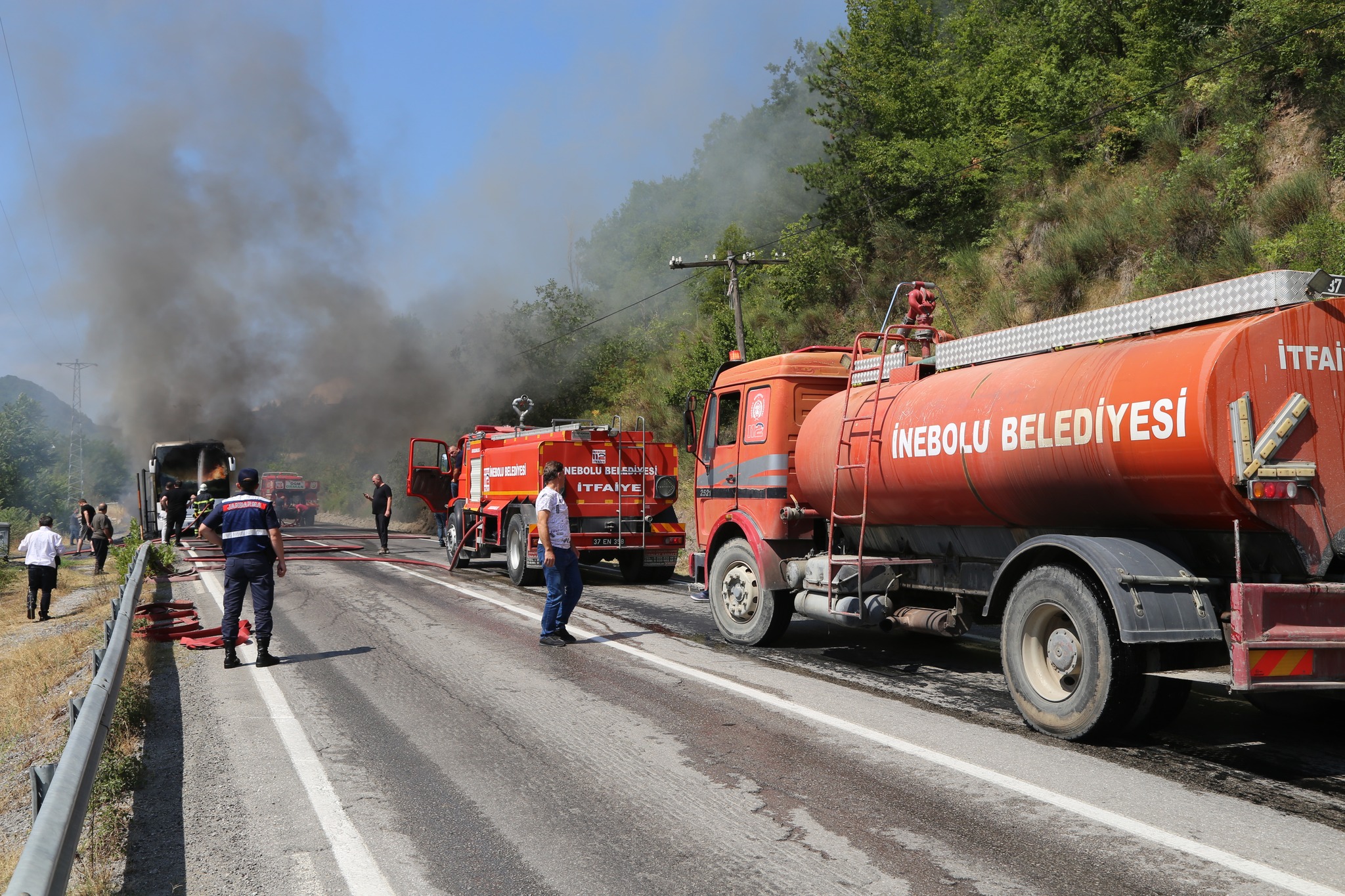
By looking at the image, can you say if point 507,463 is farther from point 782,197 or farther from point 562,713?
point 782,197

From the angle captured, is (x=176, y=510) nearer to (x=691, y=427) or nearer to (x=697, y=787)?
(x=691, y=427)

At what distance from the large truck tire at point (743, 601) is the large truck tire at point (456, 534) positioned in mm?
8782

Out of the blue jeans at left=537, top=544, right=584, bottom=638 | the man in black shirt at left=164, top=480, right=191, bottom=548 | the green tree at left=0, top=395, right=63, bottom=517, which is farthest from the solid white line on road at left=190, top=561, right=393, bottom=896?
the green tree at left=0, top=395, right=63, bottom=517

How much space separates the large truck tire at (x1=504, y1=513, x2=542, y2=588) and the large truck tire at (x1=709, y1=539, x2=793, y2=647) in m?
5.63

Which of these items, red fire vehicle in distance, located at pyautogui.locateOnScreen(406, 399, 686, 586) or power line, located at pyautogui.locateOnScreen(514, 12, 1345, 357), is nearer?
red fire vehicle in distance, located at pyautogui.locateOnScreen(406, 399, 686, 586)

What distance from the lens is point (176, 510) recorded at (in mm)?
24734

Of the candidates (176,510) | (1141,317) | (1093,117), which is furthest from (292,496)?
(1141,317)

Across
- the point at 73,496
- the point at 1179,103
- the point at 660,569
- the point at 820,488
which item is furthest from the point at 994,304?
the point at 73,496

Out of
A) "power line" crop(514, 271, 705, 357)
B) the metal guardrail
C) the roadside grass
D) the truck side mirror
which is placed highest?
"power line" crop(514, 271, 705, 357)

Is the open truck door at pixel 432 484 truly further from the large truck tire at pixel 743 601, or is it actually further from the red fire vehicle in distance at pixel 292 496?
the red fire vehicle in distance at pixel 292 496

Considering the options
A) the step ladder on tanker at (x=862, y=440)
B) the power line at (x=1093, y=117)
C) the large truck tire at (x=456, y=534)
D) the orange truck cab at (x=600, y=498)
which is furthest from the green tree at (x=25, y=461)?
the step ladder on tanker at (x=862, y=440)

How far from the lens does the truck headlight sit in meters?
14.5

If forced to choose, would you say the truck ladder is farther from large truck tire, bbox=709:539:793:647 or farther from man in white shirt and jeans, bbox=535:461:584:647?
man in white shirt and jeans, bbox=535:461:584:647

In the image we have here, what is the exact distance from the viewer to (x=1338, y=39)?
56.1 feet
